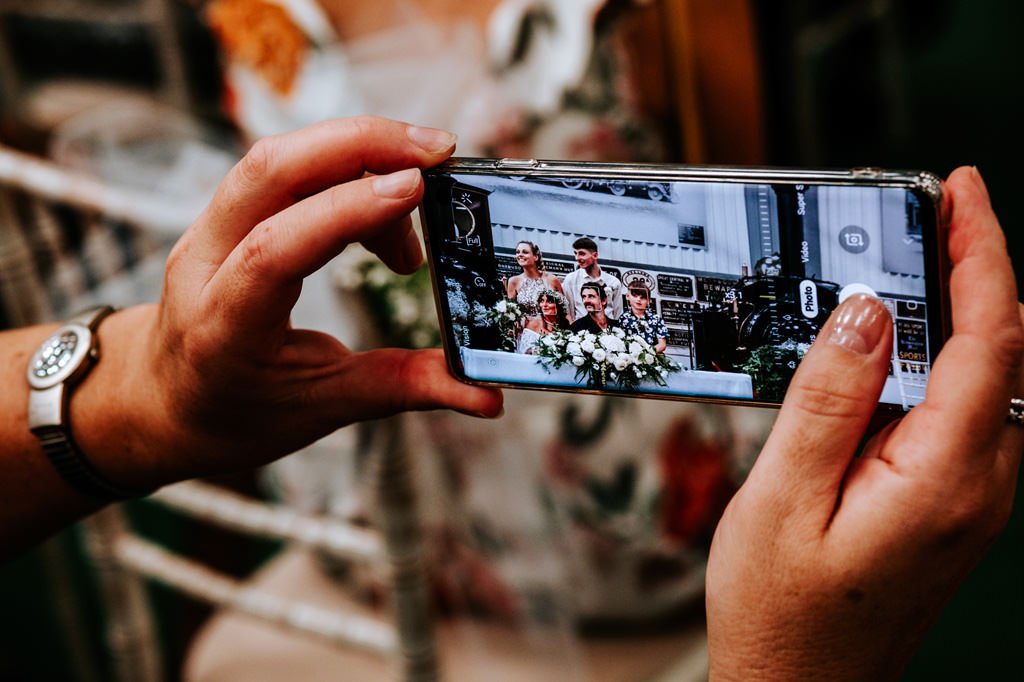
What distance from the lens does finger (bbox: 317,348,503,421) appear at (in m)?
0.54

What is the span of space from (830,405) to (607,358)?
141 mm

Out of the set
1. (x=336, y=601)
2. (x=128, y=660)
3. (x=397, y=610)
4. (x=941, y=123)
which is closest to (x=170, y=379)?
(x=397, y=610)

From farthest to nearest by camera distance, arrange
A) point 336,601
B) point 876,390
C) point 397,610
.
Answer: point 336,601, point 397,610, point 876,390

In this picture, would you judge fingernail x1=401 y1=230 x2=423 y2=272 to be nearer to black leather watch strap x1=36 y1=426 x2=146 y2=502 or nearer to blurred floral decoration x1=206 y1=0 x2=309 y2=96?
black leather watch strap x1=36 y1=426 x2=146 y2=502

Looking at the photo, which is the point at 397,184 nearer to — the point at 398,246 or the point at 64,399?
the point at 398,246

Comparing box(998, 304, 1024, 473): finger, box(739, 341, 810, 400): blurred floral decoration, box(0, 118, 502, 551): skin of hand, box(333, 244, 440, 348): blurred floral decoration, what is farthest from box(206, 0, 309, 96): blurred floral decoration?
box(998, 304, 1024, 473): finger

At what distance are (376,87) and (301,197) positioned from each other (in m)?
0.74

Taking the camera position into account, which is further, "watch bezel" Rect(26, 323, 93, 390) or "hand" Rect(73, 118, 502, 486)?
"watch bezel" Rect(26, 323, 93, 390)

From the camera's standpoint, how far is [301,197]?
515 mm

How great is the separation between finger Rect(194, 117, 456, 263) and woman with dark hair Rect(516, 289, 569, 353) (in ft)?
0.30

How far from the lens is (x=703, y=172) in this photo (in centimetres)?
47

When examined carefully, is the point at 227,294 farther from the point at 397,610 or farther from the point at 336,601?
the point at 336,601

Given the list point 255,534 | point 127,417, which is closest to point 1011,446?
point 127,417

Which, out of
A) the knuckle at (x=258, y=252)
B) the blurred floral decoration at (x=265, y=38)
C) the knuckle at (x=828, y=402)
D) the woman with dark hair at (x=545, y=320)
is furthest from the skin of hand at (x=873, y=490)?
the blurred floral decoration at (x=265, y=38)
